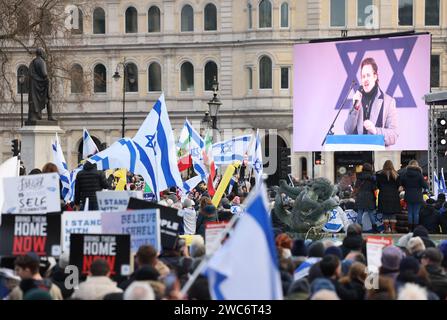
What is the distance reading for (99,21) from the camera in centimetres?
7462

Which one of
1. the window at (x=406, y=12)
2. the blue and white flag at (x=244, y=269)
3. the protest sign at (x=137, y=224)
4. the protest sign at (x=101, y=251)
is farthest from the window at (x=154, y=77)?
the blue and white flag at (x=244, y=269)

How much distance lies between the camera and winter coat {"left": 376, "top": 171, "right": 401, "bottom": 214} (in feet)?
76.6

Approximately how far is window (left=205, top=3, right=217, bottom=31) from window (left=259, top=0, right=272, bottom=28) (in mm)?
2961

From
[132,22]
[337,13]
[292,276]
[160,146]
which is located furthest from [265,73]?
[292,276]

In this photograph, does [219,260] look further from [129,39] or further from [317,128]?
[129,39]

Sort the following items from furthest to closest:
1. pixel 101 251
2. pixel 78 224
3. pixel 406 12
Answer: pixel 406 12 < pixel 78 224 < pixel 101 251

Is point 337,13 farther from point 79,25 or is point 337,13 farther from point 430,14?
point 79,25

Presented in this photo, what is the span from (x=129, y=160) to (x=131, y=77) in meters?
51.1

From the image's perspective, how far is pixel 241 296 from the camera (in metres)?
9.40

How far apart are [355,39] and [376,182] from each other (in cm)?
1270

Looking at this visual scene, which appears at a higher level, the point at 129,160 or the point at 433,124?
the point at 433,124

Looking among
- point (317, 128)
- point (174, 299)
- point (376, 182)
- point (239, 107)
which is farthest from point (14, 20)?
point (174, 299)

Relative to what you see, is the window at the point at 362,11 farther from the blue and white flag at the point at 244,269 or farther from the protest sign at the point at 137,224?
the blue and white flag at the point at 244,269

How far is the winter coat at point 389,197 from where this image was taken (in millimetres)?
23359
